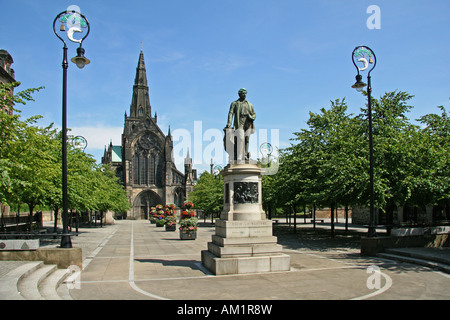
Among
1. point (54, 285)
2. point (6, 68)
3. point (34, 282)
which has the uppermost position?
point (6, 68)

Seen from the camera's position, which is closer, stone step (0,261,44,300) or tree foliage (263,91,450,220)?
stone step (0,261,44,300)

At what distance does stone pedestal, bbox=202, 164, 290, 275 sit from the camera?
10.0 meters

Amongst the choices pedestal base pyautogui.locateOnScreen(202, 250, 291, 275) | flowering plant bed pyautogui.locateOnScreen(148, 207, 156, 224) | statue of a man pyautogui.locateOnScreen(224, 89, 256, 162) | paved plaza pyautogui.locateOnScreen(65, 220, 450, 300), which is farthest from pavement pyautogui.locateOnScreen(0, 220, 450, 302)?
flowering plant bed pyautogui.locateOnScreen(148, 207, 156, 224)

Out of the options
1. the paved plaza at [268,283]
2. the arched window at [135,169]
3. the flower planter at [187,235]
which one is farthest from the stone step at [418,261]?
the arched window at [135,169]

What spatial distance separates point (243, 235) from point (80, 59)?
694cm

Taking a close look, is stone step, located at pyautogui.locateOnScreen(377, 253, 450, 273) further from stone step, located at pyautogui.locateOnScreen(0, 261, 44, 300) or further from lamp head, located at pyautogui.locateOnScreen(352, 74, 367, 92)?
stone step, located at pyautogui.locateOnScreen(0, 261, 44, 300)

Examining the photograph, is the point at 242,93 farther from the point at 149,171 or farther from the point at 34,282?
the point at 149,171

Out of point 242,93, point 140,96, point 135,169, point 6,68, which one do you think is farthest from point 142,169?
point 242,93

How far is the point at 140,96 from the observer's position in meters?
95.0

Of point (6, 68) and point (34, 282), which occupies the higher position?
point (6, 68)

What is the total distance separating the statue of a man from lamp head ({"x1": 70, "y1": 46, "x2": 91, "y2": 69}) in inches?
180

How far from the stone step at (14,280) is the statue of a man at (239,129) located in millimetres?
6212
